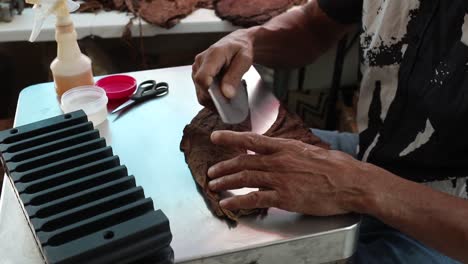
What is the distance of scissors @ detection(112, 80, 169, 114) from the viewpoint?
0.99m

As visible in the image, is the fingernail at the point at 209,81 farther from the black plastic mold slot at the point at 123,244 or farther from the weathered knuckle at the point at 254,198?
the black plastic mold slot at the point at 123,244

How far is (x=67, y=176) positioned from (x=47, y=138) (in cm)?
10

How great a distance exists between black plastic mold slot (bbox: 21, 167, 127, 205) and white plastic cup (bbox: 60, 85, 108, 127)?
0.98 ft

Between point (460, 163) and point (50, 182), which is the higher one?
point (50, 182)

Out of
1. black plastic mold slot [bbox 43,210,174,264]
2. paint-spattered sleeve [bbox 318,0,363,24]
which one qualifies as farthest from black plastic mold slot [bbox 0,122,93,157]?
paint-spattered sleeve [bbox 318,0,363,24]

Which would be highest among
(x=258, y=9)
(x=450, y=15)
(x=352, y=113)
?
(x=450, y=15)

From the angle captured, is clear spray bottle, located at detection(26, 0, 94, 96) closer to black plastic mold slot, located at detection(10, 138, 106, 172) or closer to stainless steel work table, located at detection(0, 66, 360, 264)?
stainless steel work table, located at detection(0, 66, 360, 264)

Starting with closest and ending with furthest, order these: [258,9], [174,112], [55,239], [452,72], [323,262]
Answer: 1. [55,239]
2. [323,262]
3. [452,72]
4. [174,112]
5. [258,9]

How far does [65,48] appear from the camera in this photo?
0.93 m

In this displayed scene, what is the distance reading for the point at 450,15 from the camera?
0.86m


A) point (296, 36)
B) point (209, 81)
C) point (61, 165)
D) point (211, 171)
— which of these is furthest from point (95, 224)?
point (296, 36)

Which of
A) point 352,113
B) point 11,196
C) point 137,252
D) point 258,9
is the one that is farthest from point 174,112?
point 352,113

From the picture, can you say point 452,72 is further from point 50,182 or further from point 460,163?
point 50,182

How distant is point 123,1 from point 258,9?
45cm
